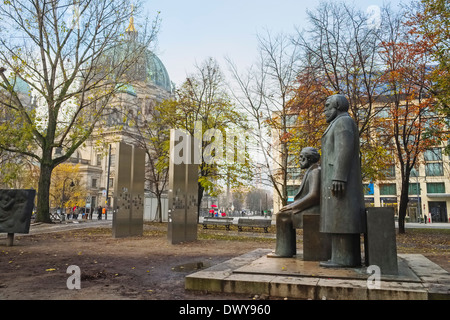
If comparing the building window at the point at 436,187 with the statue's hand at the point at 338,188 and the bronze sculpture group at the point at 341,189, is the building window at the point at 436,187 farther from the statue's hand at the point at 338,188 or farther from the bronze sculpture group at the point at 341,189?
the statue's hand at the point at 338,188

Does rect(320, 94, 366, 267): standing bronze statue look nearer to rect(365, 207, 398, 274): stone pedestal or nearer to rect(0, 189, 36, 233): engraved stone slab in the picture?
rect(365, 207, 398, 274): stone pedestal

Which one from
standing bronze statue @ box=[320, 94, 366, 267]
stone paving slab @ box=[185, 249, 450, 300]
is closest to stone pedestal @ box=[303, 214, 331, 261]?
stone paving slab @ box=[185, 249, 450, 300]

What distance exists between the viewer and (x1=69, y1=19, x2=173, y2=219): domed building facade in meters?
22.5

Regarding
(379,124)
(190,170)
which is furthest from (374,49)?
(190,170)

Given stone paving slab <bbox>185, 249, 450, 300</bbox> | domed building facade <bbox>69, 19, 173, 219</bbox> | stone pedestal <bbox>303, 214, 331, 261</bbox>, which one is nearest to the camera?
stone paving slab <bbox>185, 249, 450, 300</bbox>

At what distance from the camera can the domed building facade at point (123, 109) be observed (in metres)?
22.5

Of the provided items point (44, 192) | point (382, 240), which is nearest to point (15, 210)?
point (44, 192)

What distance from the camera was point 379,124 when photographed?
68.9 ft

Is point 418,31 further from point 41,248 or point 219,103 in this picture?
point 41,248

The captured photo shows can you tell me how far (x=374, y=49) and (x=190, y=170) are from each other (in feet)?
37.8

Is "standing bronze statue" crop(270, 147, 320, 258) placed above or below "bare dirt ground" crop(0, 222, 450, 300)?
above

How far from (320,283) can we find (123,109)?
2097 centimetres

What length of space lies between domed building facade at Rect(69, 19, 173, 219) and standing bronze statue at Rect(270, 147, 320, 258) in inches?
603

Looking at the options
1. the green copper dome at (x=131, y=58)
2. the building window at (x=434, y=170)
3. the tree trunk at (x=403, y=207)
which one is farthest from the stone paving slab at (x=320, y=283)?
the building window at (x=434, y=170)
